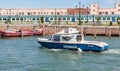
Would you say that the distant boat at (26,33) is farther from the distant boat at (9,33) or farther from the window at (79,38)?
the window at (79,38)

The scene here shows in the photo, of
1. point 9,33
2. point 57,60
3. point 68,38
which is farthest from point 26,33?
point 57,60

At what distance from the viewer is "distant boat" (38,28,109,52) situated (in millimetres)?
58219

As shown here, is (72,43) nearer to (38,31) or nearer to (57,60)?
(57,60)

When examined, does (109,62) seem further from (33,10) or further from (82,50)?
(33,10)

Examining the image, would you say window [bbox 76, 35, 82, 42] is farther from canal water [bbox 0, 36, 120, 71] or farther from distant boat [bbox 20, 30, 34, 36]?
distant boat [bbox 20, 30, 34, 36]

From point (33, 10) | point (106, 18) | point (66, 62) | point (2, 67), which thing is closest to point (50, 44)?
point (66, 62)

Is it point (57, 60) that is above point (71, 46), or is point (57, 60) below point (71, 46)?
below

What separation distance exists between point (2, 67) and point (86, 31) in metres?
59.8

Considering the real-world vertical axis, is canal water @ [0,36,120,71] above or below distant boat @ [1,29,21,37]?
below

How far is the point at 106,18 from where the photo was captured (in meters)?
150

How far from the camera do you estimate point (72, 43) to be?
5997 cm

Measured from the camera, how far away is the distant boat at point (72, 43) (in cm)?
5822

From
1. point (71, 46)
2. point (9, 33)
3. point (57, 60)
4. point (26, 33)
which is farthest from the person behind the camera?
point (26, 33)

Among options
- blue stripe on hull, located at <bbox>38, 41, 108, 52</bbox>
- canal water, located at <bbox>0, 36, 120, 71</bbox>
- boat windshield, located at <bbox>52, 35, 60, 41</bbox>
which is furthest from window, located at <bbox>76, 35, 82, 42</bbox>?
boat windshield, located at <bbox>52, 35, 60, 41</bbox>
